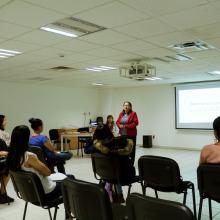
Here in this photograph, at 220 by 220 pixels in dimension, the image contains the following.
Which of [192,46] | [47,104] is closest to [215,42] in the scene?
[192,46]

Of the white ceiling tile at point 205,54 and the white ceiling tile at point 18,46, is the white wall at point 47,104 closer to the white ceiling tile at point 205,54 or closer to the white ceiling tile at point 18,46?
the white ceiling tile at point 18,46

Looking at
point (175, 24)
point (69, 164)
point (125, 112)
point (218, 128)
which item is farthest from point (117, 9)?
point (69, 164)

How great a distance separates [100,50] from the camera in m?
4.82

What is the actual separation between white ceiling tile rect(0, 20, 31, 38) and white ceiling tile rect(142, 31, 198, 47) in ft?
5.88

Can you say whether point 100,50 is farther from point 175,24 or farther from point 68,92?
point 68,92

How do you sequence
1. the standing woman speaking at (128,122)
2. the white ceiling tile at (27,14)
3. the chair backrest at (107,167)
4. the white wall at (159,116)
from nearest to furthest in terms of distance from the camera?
the white ceiling tile at (27,14) < the chair backrest at (107,167) < the standing woman speaking at (128,122) < the white wall at (159,116)

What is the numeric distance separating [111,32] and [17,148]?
2.02m

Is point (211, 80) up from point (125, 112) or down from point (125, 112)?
up

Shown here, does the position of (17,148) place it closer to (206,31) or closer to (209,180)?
(209,180)

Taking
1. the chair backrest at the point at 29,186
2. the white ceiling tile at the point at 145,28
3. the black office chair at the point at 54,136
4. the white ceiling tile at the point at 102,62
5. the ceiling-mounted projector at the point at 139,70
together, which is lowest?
the black office chair at the point at 54,136

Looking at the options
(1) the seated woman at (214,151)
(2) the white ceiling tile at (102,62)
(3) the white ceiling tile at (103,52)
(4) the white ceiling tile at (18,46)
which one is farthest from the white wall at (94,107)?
(1) the seated woman at (214,151)

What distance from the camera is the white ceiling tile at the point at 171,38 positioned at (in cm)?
388

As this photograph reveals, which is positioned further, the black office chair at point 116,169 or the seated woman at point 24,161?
the black office chair at point 116,169

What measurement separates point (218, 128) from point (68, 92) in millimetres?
8756
